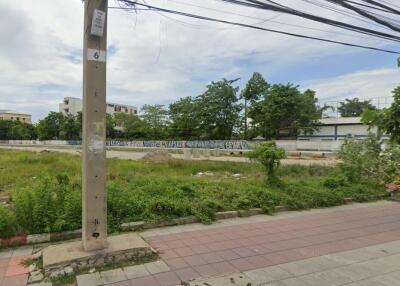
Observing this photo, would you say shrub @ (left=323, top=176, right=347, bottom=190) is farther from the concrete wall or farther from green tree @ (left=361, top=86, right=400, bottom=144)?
Answer: the concrete wall

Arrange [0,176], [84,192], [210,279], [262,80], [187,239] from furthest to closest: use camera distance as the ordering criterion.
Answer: [262,80] < [0,176] < [187,239] < [84,192] < [210,279]

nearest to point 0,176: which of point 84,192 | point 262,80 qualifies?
point 84,192

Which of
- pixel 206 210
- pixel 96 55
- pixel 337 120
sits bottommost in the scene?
pixel 206 210

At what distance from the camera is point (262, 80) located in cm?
4369

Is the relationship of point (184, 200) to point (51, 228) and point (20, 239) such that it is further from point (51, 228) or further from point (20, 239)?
point (20, 239)

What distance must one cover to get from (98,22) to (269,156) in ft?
19.1

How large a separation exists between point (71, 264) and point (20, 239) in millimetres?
1430

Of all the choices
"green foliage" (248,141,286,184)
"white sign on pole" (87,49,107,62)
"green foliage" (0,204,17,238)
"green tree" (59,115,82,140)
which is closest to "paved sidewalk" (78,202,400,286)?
"green foliage" (248,141,286,184)

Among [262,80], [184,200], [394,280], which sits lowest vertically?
[394,280]

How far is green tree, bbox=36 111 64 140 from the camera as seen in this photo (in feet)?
249

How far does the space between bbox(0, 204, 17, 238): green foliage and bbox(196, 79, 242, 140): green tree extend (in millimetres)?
40129

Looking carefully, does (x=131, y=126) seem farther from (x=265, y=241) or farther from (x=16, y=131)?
(x=265, y=241)

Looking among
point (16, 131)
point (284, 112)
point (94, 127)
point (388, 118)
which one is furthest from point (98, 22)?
point (16, 131)

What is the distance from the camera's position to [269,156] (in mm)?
8711
